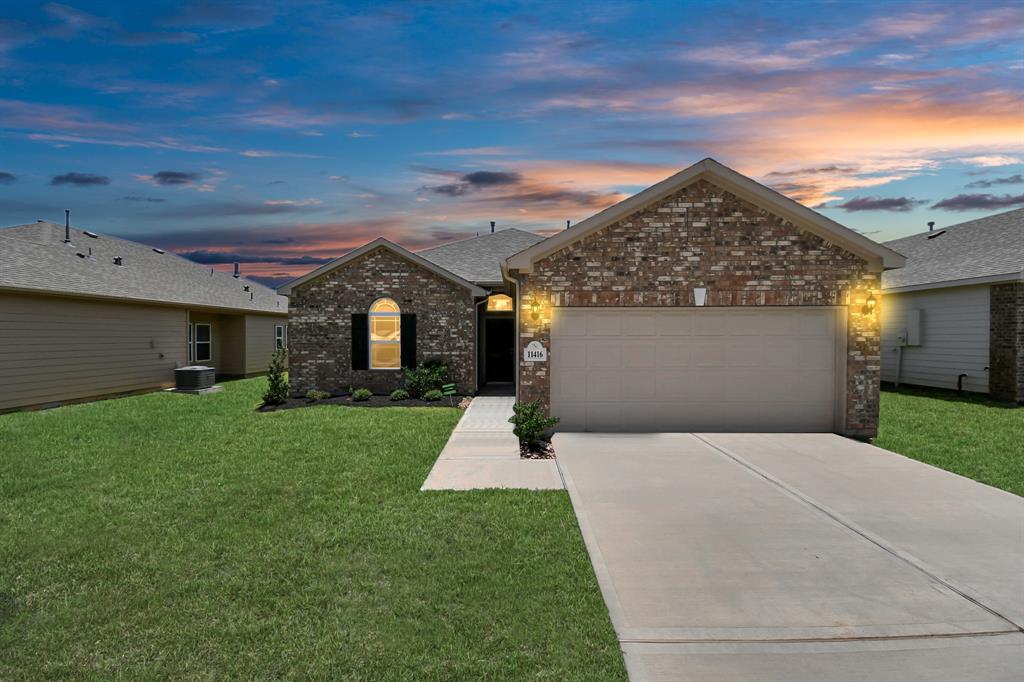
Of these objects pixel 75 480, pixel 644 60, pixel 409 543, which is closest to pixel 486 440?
pixel 409 543

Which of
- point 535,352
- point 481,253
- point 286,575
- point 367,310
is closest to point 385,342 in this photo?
point 367,310

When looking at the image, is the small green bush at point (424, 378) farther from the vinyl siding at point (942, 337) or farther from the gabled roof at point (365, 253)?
the vinyl siding at point (942, 337)

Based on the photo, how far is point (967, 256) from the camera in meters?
18.4

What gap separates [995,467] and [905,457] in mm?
1088

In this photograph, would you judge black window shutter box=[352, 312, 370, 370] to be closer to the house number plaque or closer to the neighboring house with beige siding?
the neighboring house with beige siding

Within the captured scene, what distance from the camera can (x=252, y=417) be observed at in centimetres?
1329

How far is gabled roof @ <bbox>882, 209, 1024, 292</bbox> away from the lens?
1606 cm

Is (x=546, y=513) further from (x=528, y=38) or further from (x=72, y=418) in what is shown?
(x=72, y=418)

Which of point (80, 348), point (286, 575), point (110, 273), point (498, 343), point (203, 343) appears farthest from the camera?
point (203, 343)

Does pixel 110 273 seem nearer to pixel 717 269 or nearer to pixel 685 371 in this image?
pixel 685 371

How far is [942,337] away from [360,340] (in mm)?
17000

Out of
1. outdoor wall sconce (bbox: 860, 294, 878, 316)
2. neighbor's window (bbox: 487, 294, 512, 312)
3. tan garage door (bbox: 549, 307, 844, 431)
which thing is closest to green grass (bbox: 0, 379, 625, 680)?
tan garage door (bbox: 549, 307, 844, 431)

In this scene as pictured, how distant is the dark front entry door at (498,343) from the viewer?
64.1ft

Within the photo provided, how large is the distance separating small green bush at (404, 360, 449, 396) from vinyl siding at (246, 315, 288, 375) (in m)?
11.0
